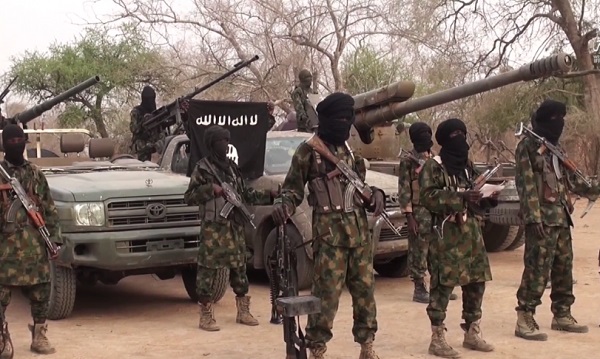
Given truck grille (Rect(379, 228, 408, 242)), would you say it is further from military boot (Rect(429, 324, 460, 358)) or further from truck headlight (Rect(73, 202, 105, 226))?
truck headlight (Rect(73, 202, 105, 226))

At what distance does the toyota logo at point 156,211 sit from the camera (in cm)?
760

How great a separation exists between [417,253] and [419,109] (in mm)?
2723

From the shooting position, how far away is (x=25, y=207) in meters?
6.29

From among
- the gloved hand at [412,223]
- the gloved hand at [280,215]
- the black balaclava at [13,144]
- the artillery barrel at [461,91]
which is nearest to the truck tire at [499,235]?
the artillery barrel at [461,91]

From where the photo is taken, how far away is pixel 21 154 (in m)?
6.49

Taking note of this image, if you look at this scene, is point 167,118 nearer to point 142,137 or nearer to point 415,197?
point 142,137

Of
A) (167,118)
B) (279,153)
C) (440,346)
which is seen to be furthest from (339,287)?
(167,118)

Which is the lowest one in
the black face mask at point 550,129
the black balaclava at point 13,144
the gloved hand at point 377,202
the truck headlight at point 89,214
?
the truck headlight at point 89,214

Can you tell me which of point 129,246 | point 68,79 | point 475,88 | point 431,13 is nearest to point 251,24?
point 431,13

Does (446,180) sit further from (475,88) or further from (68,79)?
(68,79)

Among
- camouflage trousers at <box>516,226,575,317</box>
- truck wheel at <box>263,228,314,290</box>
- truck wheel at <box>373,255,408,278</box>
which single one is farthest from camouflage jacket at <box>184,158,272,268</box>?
truck wheel at <box>373,255,408,278</box>

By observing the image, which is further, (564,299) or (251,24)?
(251,24)

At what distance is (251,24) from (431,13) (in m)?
4.88

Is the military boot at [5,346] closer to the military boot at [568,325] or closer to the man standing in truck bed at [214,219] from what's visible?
the man standing in truck bed at [214,219]
